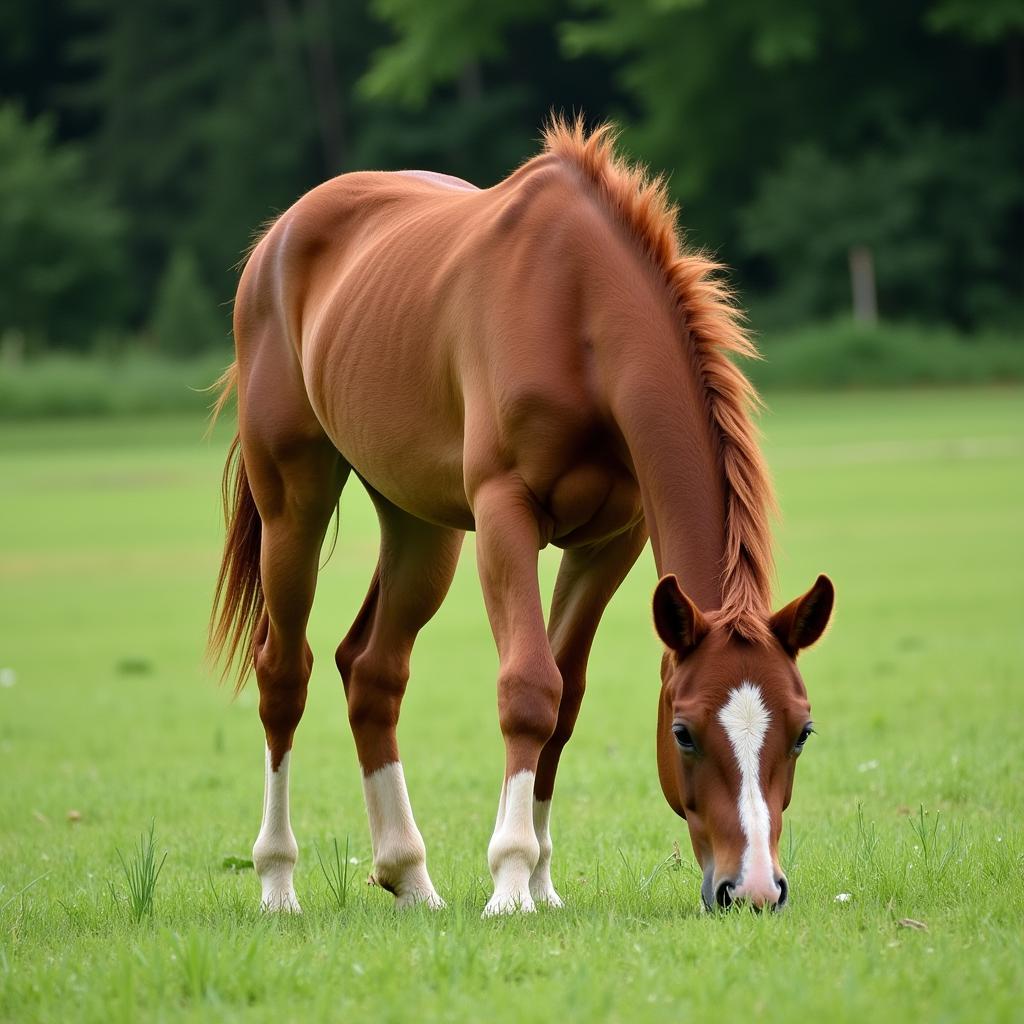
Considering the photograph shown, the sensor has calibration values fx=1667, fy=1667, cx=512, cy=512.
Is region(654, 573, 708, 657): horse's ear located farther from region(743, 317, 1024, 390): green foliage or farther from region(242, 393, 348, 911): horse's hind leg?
region(743, 317, 1024, 390): green foliage

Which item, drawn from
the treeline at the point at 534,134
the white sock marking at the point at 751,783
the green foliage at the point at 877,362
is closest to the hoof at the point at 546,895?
the white sock marking at the point at 751,783

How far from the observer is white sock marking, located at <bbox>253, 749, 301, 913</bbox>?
5059 mm

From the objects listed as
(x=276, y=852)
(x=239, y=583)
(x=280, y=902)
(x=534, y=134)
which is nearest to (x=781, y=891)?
(x=280, y=902)

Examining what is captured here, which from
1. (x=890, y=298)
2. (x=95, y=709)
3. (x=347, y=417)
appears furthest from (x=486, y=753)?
(x=890, y=298)

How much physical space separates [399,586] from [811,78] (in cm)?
4151

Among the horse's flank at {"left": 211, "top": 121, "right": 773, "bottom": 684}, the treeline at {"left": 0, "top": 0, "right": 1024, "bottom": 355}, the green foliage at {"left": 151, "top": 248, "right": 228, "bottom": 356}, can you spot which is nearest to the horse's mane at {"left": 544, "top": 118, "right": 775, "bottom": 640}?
the horse's flank at {"left": 211, "top": 121, "right": 773, "bottom": 684}

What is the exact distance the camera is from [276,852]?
17.0 feet

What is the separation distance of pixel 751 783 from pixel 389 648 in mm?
2046

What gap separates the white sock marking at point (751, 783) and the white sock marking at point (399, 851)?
1265mm

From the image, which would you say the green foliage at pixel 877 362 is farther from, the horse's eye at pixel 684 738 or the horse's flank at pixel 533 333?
the horse's eye at pixel 684 738

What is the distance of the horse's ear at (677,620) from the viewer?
12.8 ft

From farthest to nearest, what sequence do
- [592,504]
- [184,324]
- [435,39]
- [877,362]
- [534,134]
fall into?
1. [534,134]
2. [435,39]
3. [184,324]
4. [877,362]
5. [592,504]

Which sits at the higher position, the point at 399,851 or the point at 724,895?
the point at 724,895

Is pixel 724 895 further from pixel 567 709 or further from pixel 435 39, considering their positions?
pixel 435 39
